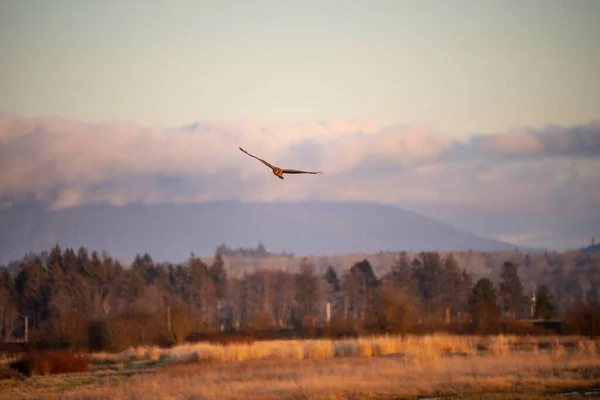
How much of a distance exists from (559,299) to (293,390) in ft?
384

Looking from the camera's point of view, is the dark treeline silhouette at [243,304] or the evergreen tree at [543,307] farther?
the evergreen tree at [543,307]

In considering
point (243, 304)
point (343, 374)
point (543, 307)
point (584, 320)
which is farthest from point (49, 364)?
point (243, 304)

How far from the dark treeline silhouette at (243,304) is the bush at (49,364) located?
1286cm

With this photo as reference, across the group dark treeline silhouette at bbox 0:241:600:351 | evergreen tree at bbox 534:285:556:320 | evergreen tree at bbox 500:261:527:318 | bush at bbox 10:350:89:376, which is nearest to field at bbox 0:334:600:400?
bush at bbox 10:350:89:376

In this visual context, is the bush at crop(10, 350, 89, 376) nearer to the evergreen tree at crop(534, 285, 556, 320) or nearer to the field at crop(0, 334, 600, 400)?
the field at crop(0, 334, 600, 400)

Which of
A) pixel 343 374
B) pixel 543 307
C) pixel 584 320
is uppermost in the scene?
pixel 543 307

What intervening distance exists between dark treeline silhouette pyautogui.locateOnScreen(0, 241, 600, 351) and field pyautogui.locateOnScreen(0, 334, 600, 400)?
1092 centimetres

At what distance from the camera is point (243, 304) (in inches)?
5428

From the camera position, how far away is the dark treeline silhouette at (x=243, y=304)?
67812 mm

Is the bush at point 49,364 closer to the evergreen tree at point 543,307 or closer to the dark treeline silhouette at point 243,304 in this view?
the dark treeline silhouette at point 243,304

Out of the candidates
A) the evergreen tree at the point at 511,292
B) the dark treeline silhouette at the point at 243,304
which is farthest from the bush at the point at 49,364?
the evergreen tree at the point at 511,292

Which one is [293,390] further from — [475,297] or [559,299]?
[559,299]

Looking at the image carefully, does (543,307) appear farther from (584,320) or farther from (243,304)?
(243,304)

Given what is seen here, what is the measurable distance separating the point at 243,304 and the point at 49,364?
87.8 m
